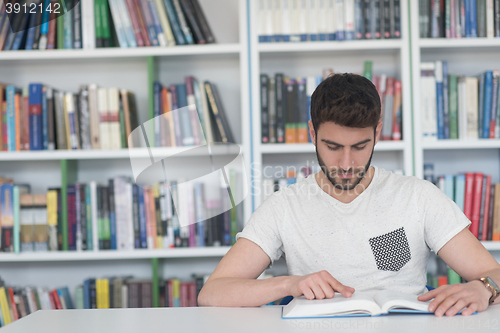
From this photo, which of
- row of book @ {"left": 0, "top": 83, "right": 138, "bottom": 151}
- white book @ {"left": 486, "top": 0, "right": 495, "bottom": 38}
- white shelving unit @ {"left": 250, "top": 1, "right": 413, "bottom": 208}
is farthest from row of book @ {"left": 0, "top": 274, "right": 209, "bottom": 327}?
white book @ {"left": 486, "top": 0, "right": 495, "bottom": 38}

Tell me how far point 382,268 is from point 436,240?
155 mm

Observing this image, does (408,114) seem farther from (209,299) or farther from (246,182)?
(209,299)

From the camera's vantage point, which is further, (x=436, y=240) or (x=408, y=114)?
(x=408, y=114)

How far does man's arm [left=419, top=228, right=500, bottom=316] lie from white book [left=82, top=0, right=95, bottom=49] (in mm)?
1741

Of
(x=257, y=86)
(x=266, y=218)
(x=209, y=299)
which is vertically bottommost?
(x=209, y=299)

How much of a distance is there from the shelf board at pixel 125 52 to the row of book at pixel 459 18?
0.85 metres

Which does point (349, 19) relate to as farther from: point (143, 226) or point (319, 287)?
point (319, 287)

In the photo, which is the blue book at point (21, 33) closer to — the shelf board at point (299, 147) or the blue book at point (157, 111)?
the blue book at point (157, 111)

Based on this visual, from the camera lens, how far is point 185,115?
7.13 feet

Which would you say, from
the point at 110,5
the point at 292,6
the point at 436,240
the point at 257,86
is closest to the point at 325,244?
the point at 436,240

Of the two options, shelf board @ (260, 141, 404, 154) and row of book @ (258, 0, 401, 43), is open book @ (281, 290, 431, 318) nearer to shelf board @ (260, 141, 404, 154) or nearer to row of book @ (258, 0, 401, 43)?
shelf board @ (260, 141, 404, 154)

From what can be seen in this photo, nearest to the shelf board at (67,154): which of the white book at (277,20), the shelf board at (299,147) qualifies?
the shelf board at (299,147)

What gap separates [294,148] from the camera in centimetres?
213

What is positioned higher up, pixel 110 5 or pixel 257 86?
pixel 110 5
